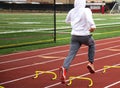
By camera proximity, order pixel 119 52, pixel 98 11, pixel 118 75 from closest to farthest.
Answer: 1. pixel 118 75
2. pixel 119 52
3. pixel 98 11

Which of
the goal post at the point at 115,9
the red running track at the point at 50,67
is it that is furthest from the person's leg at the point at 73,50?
the goal post at the point at 115,9

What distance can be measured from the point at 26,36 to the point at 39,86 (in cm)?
1055

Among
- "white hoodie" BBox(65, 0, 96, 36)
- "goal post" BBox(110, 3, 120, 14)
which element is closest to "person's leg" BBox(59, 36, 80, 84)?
"white hoodie" BBox(65, 0, 96, 36)

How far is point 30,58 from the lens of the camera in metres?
13.1

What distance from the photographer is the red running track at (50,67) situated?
29.2ft

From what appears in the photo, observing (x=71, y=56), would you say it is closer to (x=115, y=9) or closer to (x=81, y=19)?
(x=81, y=19)

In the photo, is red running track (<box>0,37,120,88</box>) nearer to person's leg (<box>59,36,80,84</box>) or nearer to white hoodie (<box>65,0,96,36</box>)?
person's leg (<box>59,36,80,84</box>)

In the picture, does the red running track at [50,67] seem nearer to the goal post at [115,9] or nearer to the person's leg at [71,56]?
the person's leg at [71,56]

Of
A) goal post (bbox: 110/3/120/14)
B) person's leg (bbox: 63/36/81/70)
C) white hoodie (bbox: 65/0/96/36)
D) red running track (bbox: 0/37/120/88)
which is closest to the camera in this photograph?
white hoodie (bbox: 65/0/96/36)

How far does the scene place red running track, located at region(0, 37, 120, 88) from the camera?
8891 mm

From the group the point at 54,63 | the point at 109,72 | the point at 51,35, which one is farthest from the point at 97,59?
the point at 51,35

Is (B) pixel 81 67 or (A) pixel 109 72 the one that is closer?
(A) pixel 109 72

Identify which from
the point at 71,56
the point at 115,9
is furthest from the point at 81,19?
the point at 115,9

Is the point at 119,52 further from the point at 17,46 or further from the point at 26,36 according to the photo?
the point at 26,36
